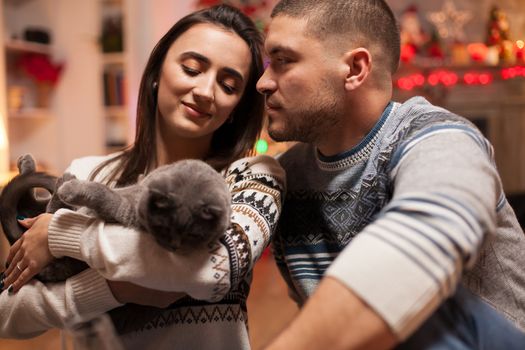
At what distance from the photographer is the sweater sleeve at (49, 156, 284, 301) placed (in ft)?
3.13

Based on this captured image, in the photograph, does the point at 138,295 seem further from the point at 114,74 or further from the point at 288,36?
the point at 114,74

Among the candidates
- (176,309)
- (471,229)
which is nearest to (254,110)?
(176,309)

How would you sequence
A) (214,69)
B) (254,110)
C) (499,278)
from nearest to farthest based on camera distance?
(499,278)
(214,69)
(254,110)

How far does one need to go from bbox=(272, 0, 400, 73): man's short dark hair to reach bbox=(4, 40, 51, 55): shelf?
3.67 metres

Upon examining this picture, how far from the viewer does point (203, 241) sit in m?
0.93

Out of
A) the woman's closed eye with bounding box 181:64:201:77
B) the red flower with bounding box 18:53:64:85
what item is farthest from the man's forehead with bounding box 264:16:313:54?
the red flower with bounding box 18:53:64:85

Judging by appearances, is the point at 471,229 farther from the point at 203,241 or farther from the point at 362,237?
the point at 203,241

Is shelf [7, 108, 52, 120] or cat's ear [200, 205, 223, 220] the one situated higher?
cat's ear [200, 205, 223, 220]

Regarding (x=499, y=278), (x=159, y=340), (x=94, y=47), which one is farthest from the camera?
(x=94, y=47)

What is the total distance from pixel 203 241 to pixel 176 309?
1.20 ft

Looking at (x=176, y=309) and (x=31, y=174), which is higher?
(x=31, y=174)

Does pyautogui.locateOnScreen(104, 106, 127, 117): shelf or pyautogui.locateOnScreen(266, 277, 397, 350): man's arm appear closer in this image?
pyautogui.locateOnScreen(266, 277, 397, 350): man's arm

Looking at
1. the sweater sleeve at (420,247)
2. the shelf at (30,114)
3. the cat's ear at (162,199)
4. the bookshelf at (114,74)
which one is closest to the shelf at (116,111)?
the bookshelf at (114,74)

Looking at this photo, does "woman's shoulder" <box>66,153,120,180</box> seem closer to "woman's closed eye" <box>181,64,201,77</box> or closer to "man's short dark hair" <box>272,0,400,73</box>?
"woman's closed eye" <box>181,64,201,77</box>
